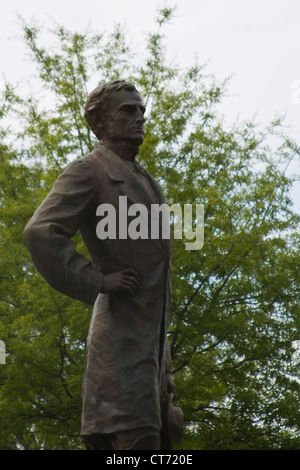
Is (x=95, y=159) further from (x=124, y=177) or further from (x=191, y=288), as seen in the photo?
(x=191, y=288)

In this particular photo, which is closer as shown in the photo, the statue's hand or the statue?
the statue

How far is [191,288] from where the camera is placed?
11461 millimetres

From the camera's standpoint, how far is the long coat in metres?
4.35

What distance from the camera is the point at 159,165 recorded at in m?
12.7

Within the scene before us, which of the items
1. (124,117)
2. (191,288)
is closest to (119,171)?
(124,117)

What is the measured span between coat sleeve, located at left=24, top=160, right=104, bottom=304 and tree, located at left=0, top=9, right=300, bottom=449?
6.27 m

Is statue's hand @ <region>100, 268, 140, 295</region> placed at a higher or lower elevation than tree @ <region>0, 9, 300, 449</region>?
lower

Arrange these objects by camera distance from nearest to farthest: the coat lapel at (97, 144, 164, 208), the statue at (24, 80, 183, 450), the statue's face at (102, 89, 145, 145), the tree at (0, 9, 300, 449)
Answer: the statue at (24, 80, 183, 450) < the coat lapel at (97, 144, 164, 208) < the statue's face at (102, 89, 145, 145) < the tree at (0, 9, 300, 449)

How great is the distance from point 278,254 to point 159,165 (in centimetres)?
214

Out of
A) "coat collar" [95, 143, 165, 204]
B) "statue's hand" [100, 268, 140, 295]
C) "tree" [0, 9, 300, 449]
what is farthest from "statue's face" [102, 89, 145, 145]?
"tree" [0, 9, 300, 449]

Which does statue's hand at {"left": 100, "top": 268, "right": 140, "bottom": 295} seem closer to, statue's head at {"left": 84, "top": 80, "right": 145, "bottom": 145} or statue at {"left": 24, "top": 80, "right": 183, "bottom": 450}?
statue at {"left": 24, "top": 80, "right": 183, "bottom": 450}

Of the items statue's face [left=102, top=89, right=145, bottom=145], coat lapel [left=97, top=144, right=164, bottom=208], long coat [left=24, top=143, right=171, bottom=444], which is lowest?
long coat [left=24, top=143, right=171, bottom=444]
